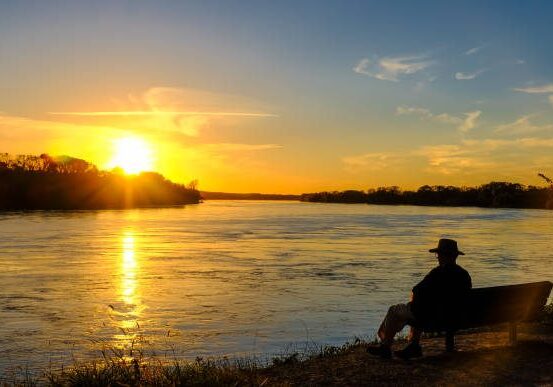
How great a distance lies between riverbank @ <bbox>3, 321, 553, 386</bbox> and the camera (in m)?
7.35

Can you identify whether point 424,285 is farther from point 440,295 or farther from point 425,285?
point 440,295

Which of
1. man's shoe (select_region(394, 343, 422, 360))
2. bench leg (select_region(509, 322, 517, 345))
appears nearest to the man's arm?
man's shoe (select_region(394, 343, 422, 360))

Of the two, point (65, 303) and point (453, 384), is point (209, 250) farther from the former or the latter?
point (453, 384)

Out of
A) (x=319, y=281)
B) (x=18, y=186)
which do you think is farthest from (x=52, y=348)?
(x=18, y=186)

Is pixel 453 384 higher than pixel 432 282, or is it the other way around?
pixel 432 282

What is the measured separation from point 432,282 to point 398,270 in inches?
681

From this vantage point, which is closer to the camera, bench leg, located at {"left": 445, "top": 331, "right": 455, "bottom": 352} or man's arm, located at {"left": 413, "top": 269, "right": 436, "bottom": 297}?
man's arm, located at {"left": 413, "top": 269, "right": 436, "bottom": 297}

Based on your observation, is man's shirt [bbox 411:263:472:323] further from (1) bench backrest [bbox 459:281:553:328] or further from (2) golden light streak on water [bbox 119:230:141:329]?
(2) golden light streak on water [bbox 119:230:141:329]

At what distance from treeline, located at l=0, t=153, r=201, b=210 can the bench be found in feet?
402

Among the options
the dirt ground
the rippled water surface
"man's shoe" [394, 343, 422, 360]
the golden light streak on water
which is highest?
"man's shoe" [394, 343, 422, 360]

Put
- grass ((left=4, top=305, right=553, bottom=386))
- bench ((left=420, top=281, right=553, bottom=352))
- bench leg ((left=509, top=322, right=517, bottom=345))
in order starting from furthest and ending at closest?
bench leg ((left=509, top=322, right=517, bottom=345)) < bench ((left=420, top=281, right=553, bottom=352)) < grass ((left=4, top=305, right=553, bottom=386))

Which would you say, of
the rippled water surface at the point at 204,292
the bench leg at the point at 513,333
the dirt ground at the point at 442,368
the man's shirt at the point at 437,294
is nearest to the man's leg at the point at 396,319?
the man's shirt at the point at 437,294

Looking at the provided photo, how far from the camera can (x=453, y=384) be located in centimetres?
746

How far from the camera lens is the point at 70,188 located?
132125 millimetres
